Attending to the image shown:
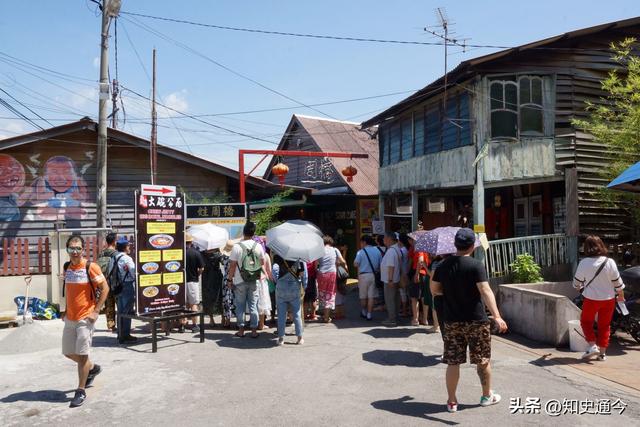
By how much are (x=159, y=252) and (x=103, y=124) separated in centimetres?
547

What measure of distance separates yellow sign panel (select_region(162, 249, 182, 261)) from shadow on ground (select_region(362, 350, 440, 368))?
11.2 feet

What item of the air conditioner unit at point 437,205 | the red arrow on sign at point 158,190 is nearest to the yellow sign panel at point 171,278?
the red arrow on sign at point 158,190

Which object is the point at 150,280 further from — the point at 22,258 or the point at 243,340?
the point at 22,258

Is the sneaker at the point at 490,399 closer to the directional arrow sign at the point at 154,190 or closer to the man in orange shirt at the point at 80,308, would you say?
the man in orange shirt at the point at 80,308

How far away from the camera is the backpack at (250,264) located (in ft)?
27.7

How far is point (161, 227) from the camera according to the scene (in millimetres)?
8555

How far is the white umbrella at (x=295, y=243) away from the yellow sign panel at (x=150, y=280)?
183 cm

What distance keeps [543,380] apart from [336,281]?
512cm

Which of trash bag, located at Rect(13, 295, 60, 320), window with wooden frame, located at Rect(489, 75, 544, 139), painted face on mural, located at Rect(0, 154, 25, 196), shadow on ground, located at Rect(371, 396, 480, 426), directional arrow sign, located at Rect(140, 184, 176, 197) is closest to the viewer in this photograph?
shadow on ground, located at Rect(371, 396, 480, 426)

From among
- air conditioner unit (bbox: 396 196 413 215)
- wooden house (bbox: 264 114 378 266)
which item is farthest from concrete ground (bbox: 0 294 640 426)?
wooden house (bbox: 264 114 378 266)

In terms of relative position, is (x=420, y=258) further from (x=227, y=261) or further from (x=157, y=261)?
(x=157, y=261)

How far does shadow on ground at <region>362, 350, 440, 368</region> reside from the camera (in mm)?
7051

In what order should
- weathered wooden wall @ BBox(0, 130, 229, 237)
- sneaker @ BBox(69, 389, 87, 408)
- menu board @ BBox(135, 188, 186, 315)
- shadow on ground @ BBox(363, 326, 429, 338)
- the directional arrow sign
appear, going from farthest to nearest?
weathered wooden wall @ BBox(0, 130, 229, 237), the directional arrow sign, shadow on ground @ BBox(363, 326, 429, 338), menu board @ BBox(135, 188, 186, 315), sneaker @ BBox(69, 389, 87, 408)

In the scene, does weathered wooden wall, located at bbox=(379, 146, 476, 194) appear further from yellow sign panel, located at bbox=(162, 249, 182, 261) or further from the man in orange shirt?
the man in orange shirt
